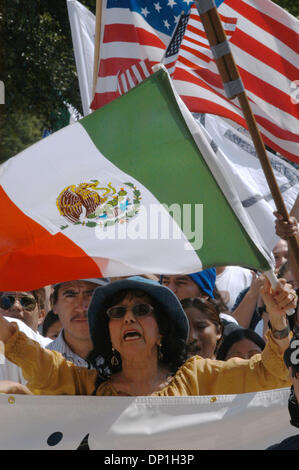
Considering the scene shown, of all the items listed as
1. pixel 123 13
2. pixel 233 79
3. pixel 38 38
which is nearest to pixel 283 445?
pixel 233 79

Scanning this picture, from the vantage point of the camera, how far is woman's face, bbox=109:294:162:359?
150 inches

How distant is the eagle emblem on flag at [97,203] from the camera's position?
11.8ft

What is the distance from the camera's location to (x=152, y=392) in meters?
3.74

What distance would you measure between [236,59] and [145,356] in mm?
2615

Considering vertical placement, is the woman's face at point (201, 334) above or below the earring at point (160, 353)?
below

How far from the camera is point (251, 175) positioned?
6.29 meters

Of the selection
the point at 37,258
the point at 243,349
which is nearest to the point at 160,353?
the point at 37,258

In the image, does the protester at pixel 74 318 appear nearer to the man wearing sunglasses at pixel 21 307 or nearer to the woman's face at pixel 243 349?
the man wearing sunglasses at pixel 21 307

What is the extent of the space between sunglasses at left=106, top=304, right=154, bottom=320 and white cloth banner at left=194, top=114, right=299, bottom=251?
173 cm

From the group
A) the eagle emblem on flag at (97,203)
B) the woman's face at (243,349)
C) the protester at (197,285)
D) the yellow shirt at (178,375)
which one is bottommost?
the woman's face at (243,349)

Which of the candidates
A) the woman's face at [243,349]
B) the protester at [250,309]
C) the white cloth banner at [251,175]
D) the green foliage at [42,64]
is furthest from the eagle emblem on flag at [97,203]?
the green foliage at [42,64]

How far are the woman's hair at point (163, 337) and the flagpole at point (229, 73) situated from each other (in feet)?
2.53

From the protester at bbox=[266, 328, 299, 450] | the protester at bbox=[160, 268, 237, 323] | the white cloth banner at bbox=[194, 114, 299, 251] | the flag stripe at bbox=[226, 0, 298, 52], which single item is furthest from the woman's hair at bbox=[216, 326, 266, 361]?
the flag stripe at bbox=[226, 0, 298, 52]

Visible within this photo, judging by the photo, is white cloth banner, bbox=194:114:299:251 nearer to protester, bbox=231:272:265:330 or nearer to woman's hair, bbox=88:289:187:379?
protester, bbox=231:272:265:330
